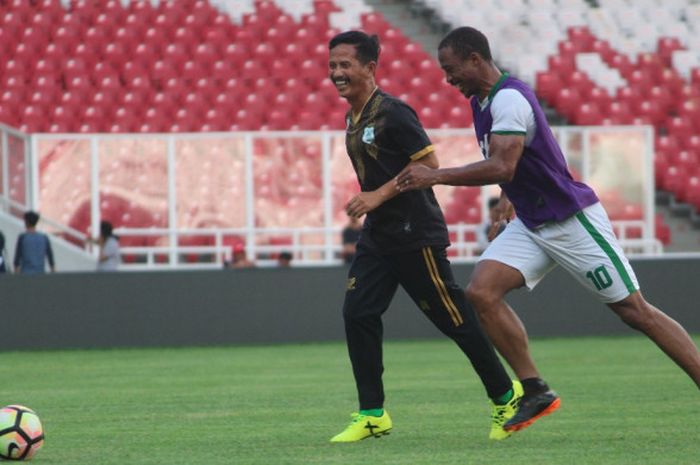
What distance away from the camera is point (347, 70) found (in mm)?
7590

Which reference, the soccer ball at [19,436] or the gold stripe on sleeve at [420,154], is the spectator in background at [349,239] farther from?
the soccer ball at [19,436]

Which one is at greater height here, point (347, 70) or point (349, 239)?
point (347, 70)

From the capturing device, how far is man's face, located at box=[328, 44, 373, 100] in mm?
7594

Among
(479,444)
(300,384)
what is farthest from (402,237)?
(300,384)

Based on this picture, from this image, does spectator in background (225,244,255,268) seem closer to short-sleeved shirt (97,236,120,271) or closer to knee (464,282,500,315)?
short-sleeved shirt (97,236,120,271)

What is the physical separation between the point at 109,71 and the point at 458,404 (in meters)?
16.4

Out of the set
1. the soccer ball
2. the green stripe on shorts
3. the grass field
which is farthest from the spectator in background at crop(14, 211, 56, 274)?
the green stripe on shorts

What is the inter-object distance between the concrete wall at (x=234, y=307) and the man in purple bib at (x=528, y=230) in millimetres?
10126

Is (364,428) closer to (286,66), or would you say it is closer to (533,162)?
(533,162)

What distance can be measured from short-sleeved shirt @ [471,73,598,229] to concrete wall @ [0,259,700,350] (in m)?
10.2

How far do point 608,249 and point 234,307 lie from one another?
1073 centimetres

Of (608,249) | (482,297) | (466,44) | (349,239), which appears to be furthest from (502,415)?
(349,239)

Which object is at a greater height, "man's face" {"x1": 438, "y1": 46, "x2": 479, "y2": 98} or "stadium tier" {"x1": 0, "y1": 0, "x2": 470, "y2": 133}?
"stadium tier" {"x1": 0, "y1": 0, "x2": 470, "y2": 133}

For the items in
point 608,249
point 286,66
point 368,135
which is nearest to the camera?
point 608,249
